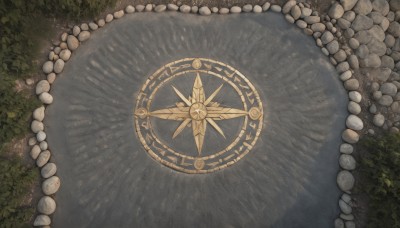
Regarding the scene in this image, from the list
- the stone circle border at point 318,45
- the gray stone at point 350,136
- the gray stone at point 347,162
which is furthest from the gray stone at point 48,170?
the gray stone at point 350,136

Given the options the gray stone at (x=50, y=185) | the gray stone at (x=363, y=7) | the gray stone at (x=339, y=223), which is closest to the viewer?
the gray stone at (x=50, y=185)

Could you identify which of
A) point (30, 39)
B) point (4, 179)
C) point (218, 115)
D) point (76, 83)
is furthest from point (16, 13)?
point (218, 115)

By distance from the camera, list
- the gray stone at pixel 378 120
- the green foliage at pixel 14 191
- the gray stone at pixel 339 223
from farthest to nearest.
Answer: the gray stone at pixel 378 120
the gray stone at pixel 339 223
the green foliage at pixel 14 191

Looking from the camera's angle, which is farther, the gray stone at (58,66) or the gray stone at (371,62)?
the gray stone at (371,62)

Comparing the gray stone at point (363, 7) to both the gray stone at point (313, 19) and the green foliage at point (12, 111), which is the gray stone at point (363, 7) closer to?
the gray stone at point (313, 19)

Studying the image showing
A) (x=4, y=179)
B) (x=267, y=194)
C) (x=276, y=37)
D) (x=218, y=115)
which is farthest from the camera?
(x=276, y=37)

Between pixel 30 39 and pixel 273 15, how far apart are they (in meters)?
3.43

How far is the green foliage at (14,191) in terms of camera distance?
162 inches

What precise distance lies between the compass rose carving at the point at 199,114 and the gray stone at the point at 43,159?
114 centimetres

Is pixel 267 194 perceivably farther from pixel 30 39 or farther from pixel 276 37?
pixel 30 39

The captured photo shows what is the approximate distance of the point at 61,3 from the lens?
480 cm

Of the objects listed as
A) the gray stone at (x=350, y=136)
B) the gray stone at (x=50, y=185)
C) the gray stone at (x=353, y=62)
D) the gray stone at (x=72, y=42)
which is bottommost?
the gray stone at (x=50, y=185)

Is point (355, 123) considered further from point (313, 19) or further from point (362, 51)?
point (313, 19)

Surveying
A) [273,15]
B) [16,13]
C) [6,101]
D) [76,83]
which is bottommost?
[6,101]
